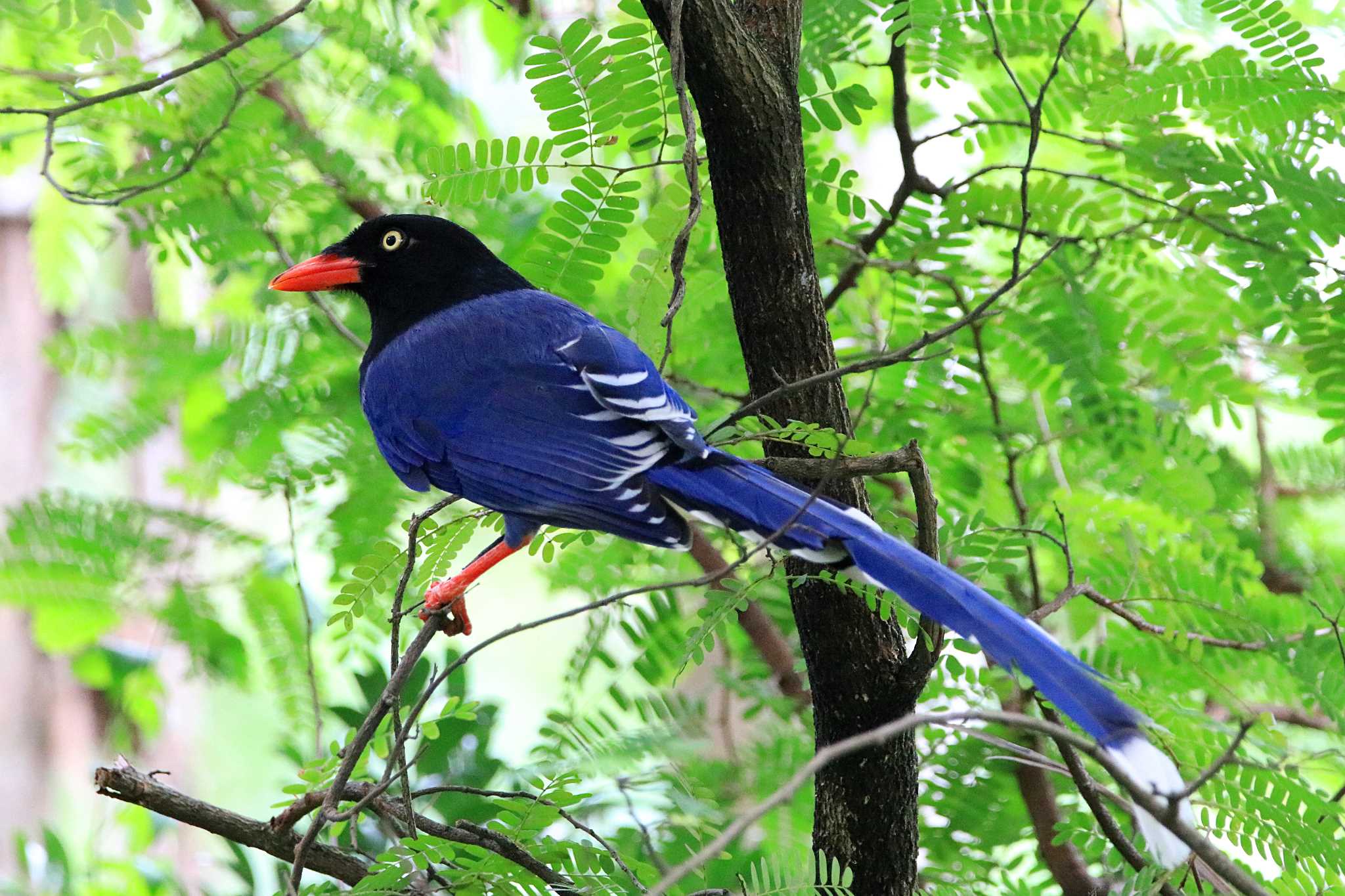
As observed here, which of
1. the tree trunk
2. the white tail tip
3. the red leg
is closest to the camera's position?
the white tail tip

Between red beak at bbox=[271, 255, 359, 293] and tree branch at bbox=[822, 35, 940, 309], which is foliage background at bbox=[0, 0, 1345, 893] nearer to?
tree branch at bbox=[822, 35, 940, 309]

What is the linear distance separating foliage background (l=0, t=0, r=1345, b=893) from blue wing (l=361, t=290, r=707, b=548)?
0.44ft

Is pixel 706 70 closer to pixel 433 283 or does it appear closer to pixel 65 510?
pixel 433 283

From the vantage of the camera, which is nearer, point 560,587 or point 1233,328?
point 1233,328

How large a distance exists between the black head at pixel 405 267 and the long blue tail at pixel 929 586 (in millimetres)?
1166

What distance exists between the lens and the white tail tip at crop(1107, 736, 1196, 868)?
1.52m

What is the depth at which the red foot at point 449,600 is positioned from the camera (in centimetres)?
256

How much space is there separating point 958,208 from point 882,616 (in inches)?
50.1

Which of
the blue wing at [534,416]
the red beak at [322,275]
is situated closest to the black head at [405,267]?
the red beak at [322,275]

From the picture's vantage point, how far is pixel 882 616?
198 cm

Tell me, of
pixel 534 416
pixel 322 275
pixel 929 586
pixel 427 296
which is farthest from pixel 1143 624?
pixel 322 275

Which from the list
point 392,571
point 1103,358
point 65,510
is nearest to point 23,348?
point 65,510

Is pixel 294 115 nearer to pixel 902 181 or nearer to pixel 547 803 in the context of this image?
pixel 902 181

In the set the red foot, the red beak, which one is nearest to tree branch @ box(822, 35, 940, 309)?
the red foot
